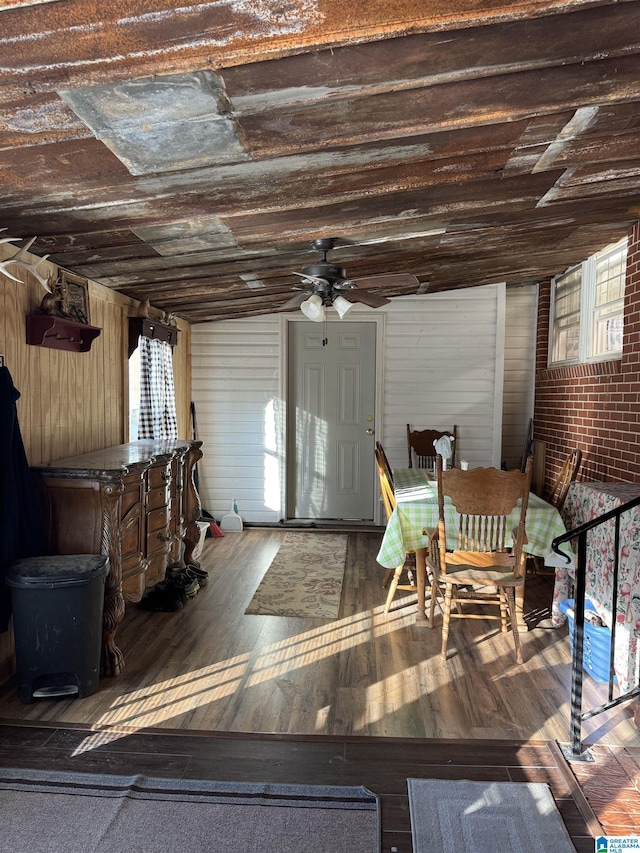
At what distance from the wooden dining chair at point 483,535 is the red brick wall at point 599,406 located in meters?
1.07

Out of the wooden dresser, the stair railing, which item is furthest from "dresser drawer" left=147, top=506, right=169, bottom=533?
the stair railing

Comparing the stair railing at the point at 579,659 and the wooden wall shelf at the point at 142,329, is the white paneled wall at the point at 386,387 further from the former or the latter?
the stair railing at the point at 579,659

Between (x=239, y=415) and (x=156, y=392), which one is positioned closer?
(x=156, y=392)

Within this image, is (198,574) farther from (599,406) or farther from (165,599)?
(599,406)

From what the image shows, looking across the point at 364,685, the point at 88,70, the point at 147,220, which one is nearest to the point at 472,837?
the point at 364,685

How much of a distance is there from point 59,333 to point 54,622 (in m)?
1.61

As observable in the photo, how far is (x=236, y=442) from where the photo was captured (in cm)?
674

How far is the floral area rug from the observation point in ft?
14.1

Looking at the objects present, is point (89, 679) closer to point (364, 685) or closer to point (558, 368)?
point (364, 685)

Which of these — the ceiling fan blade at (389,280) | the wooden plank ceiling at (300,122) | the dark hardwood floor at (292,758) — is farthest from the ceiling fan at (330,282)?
the dark hardwood floor at (292,758)

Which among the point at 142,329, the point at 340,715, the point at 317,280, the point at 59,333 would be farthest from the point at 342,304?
the point at 340,715

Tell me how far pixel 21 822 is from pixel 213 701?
39.3 inches

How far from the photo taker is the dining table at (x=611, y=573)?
10.0ft

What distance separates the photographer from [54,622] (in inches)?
114
